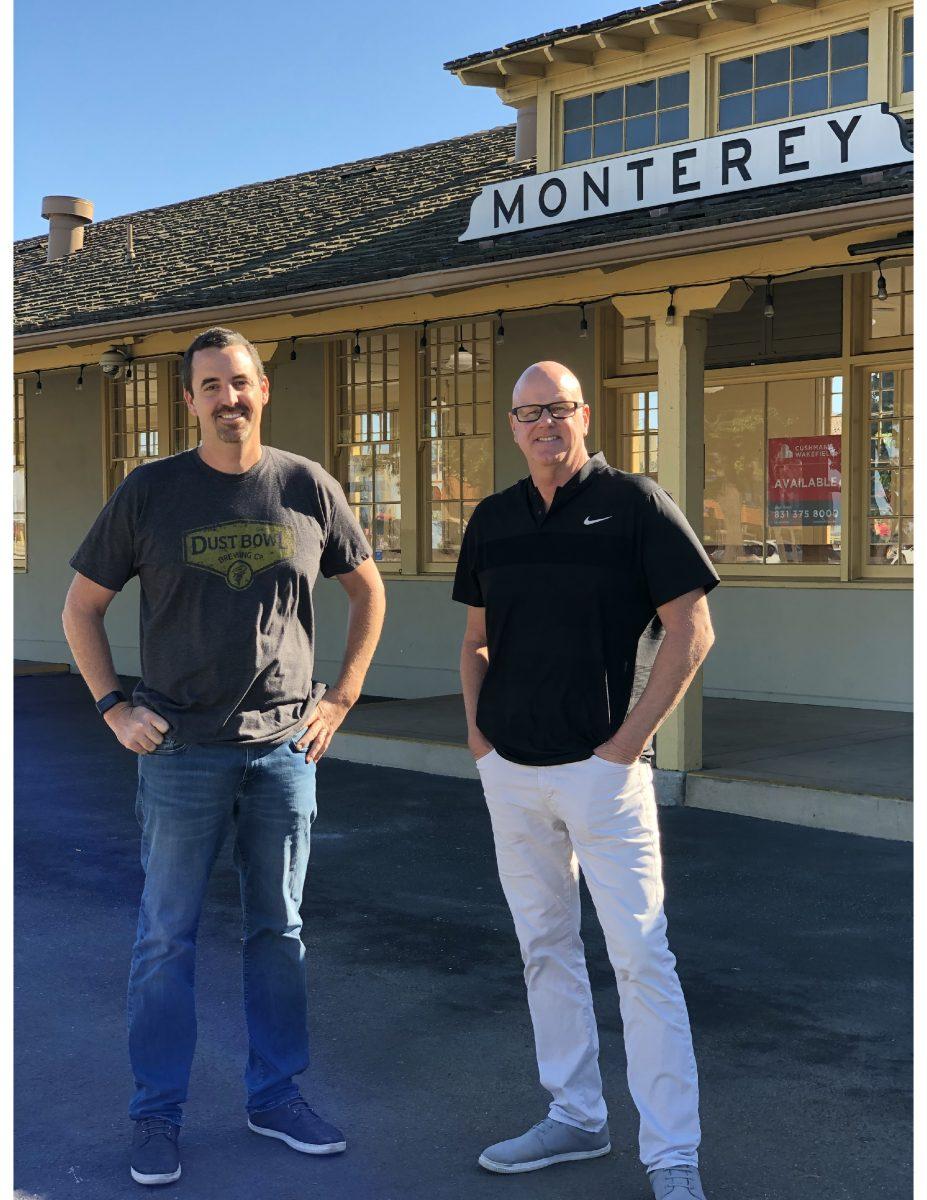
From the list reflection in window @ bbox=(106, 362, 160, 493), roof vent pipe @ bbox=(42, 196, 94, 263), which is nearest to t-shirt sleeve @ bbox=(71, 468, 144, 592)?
reflection in window @ bbox=(106, 362, 160, 493)

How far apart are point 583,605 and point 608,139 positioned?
8497 mm

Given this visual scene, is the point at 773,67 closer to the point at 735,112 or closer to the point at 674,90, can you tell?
the point at 735,112

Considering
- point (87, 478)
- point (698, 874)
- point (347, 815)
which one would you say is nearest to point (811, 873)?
point (698, 874)

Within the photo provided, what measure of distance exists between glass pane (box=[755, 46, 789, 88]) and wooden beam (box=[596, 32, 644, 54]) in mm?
980

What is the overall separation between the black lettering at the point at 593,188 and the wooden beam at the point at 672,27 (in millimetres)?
1942

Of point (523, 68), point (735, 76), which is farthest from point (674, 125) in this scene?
point (523, 68)

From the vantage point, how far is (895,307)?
1084cm

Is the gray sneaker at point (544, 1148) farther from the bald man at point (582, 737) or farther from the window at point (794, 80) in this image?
the window at point (794, 80)

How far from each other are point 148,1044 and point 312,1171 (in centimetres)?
52

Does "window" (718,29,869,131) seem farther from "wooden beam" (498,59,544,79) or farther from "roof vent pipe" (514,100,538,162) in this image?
"roof vent pipe" (514,100,538,162)

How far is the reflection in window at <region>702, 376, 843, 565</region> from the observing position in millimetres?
11180

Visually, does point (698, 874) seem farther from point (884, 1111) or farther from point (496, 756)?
point (496, 756)

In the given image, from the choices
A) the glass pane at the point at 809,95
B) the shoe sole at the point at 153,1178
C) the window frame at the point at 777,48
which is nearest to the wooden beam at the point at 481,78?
the window frame at the point at 777,48

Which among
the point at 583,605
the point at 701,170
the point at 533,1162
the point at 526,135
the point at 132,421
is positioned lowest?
the point at 533,1162
